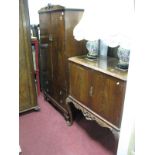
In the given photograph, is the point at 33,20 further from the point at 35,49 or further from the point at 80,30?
the point at 80,30

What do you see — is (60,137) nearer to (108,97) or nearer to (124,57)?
(108,97)

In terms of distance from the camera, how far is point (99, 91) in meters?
1.59

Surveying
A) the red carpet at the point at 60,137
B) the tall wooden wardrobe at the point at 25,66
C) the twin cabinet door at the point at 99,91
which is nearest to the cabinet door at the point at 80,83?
the twin cabinet door at the point at 99,91

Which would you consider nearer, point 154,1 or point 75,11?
point 154,1

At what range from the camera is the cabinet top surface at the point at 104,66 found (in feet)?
4.53

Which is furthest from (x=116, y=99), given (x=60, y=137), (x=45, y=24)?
(x=45, y=24)

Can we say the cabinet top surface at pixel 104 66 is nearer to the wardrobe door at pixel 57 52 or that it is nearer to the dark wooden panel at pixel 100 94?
the dark wooden panel at pixel 100 94

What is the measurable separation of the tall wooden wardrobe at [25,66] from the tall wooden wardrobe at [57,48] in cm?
28

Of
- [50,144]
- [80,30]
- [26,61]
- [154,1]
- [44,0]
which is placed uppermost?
[44,0]

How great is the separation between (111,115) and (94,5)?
3.40ft

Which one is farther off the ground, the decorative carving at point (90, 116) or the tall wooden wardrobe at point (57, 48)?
the tall wooden wardrobe at point (57, 48)

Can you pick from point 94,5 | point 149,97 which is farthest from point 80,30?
point 149,97

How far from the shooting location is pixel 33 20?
3141 mm
